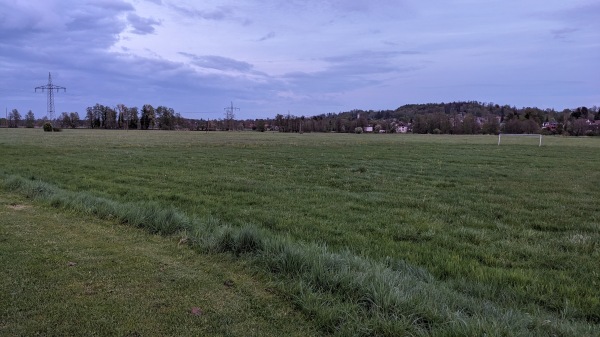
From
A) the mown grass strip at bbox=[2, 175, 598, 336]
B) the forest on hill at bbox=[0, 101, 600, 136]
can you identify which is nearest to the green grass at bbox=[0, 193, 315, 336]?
the mown grass strip at bbox=[2, 175, 598, 336]

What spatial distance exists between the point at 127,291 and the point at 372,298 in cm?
252

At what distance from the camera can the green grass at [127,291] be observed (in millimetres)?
3645

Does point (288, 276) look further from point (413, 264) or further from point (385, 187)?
point (385, 187)

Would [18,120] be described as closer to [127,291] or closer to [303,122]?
[303,122]

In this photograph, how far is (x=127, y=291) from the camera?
436cm

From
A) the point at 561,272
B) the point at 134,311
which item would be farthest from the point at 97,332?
the point at 561,272

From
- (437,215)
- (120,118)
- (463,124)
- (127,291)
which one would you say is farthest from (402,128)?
(127,291)

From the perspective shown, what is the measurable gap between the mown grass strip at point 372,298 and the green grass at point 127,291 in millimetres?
282

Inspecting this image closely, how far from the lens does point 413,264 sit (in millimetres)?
5902

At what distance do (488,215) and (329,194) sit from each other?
14.6 feet

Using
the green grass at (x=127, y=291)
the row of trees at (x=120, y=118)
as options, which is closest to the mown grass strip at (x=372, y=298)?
the green grass at (x=127, y=291)

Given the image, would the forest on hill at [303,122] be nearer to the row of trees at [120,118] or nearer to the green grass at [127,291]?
the row of trees at [120,118]

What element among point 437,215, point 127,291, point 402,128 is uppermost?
point 402,128

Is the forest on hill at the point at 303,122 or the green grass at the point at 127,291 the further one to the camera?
the forest on hill at the point at 303,122
